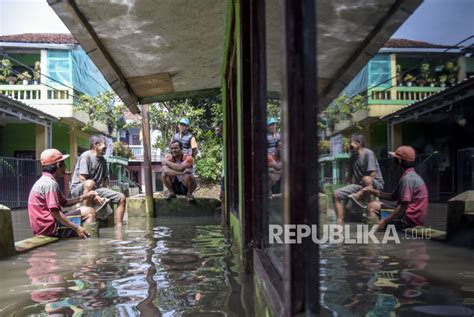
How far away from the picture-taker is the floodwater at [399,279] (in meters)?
2.16

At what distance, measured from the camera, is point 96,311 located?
8.41 ft

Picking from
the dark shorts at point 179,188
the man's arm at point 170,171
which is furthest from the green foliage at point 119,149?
the man's arm at point 170,171

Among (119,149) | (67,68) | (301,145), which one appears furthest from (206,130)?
(301,145)

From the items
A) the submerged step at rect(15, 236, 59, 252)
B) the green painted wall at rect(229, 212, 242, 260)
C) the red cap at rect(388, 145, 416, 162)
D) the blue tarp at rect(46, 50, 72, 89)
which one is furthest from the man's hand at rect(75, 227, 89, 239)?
the blue tarp at rect(46, 50, 72, 89)

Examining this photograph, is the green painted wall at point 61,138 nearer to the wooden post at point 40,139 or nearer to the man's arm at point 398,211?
the wooden post at point 40,139

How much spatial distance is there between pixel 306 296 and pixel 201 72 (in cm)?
661

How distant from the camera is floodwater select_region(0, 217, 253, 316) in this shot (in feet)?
8.60

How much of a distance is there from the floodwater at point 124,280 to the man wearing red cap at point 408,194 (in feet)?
3.78

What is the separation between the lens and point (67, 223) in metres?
5.74

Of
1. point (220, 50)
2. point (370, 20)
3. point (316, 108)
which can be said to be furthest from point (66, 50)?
point (316, 108)

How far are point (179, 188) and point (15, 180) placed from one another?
23.1 feet

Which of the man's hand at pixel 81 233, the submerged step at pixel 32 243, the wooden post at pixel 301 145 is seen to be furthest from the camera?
the man's hand at pixel 81 233

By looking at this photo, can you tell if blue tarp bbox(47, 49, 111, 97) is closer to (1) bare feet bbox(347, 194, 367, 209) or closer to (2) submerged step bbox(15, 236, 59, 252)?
(2) submerged step bbox(15, 236, 59, 252)

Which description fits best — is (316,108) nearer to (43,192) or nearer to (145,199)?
(43,192)
